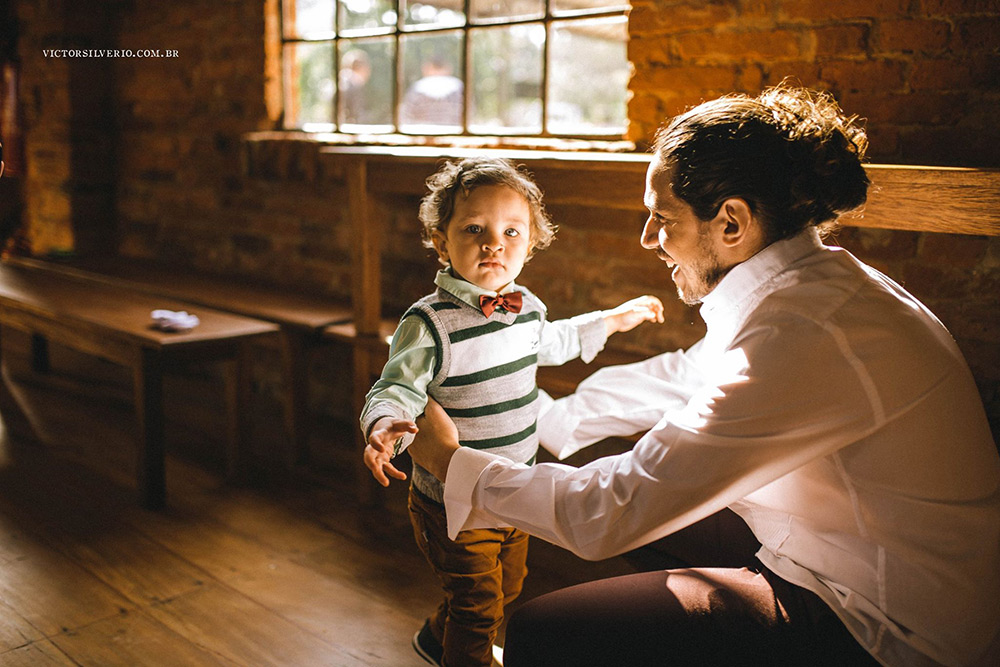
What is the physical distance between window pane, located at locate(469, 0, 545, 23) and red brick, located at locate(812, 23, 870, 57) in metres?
1.06

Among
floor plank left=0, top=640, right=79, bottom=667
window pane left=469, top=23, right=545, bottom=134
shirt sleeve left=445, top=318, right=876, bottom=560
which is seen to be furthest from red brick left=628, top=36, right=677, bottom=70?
floor plank left=0, top=640, right=79, bottom=667

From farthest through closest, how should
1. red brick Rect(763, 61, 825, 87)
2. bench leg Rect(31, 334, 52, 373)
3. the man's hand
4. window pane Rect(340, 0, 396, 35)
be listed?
1. bench leg Rect(31, 334, 52, 373)
2. window pane Rect(340, 0, 396, 35)
3. red brick Rect(763, 61, 825, 87)
4. the man's hand

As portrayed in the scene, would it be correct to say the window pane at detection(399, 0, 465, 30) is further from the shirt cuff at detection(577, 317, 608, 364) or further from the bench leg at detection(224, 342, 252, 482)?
the shirt cuff at detection(577, 317, 608, 364)

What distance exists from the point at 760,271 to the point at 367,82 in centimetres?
265

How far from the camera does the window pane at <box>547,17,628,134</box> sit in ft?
9.78

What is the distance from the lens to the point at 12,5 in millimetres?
4988

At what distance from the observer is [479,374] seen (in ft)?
5.88

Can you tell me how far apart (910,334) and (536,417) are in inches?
35.2

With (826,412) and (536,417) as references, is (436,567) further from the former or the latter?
(826,412)

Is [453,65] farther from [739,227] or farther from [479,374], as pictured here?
[739,227]

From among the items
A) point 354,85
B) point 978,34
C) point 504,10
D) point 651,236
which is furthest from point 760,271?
point 354,85

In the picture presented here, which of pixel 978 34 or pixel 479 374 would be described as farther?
pixel 978 34

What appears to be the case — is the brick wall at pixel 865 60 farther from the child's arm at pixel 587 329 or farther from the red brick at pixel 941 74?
the child's arm at pixel 587 329

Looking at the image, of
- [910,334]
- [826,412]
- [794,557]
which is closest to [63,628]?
[794,557]
